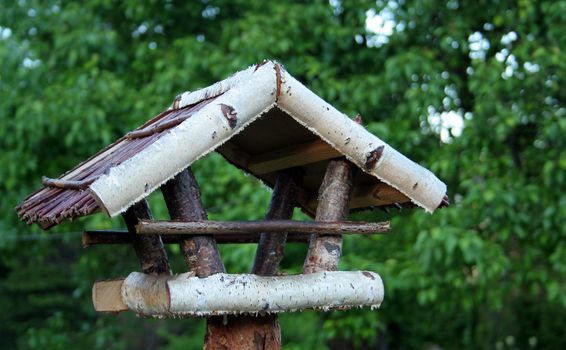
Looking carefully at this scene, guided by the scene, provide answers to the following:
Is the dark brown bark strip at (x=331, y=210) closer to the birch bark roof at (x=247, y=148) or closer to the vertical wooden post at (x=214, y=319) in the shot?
the birch bark roof at (x=247, y=148)

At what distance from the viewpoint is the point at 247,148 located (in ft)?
9.98

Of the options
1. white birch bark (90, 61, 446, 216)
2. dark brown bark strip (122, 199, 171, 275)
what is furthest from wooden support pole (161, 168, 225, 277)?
white birch bark (90, 61, 446, 216)

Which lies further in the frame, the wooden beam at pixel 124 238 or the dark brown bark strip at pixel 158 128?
the wooden beam at pixel 124 238

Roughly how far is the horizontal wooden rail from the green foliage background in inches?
97.9

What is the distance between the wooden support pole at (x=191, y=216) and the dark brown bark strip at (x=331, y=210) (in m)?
0.29

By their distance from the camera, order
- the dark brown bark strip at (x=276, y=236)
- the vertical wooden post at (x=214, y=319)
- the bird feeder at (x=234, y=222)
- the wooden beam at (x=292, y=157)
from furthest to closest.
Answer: the dark brown bark strip at (x=276, y=236) → the wooden beam at (x=292, y=157) → the vertical wooden post at (x=214, y=319) → the bird feeder at (x=234, y=222)

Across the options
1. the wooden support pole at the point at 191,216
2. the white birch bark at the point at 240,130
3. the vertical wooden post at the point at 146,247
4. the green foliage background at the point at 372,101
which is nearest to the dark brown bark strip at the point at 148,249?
the vertical wooden post at the point at 146,247

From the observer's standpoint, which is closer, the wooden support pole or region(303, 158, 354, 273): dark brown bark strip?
the wooden support pole

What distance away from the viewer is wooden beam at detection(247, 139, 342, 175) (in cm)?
268

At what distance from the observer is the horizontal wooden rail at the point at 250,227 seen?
2.35 m

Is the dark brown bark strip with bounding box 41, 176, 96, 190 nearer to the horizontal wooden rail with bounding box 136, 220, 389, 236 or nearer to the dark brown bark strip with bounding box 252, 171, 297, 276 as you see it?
the horizontal wooden rail with bounding box 136, 220, 389, 236

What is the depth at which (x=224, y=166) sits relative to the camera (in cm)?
569

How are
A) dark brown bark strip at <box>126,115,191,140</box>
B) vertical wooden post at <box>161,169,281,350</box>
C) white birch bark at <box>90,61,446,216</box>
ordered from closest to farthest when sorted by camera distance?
white birch bark at <box>90,61,446,216</box> < dark brown bark strip at <box>126,115,191,140</box> < vertical wooden post at <box>161,169,281,350</box>

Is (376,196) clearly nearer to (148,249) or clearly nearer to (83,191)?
(148,249)
